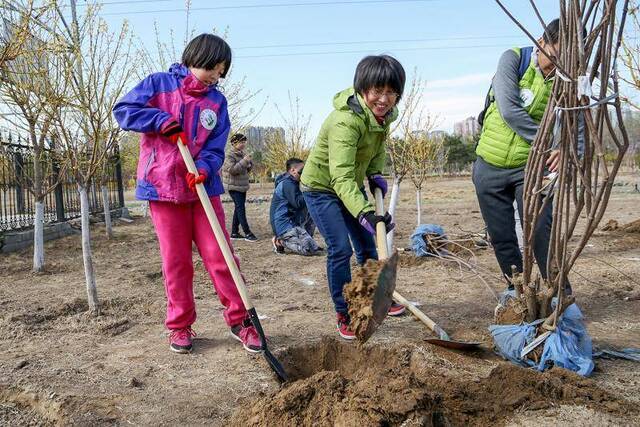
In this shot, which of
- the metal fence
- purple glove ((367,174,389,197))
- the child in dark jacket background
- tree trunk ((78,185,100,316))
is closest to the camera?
purple glove ((367,174,389,197))

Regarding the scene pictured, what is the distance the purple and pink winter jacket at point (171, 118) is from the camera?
298cm

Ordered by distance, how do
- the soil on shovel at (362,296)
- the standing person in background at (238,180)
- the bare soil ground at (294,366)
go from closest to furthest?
the bare soil ground at (294,366) < the soil on shovel at (362,296) < the standing person in background at (238,180)

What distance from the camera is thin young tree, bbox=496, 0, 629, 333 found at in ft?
7.57

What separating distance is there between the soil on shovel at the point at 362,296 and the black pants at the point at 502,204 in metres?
1.14

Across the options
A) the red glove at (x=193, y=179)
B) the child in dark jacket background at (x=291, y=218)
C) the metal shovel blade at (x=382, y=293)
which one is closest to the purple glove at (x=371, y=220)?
the metal shovel blade at (x=382, y=293)

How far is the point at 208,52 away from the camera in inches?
118

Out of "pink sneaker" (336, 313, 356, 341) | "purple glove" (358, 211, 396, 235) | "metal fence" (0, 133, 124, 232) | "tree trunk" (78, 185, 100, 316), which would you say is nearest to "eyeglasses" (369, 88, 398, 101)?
"purple glove" (358, 211, 396, 235)

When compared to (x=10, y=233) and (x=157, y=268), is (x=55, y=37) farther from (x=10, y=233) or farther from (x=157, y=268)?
(x=10, y=233)

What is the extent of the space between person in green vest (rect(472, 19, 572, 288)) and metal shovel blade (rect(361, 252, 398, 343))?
3.26ft

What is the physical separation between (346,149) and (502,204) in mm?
1065

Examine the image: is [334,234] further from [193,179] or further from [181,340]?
[181,340]

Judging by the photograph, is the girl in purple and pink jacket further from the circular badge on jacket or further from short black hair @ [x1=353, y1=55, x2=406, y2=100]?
short black hair @ [x1=353, y1=55, x2=406, y2=100]

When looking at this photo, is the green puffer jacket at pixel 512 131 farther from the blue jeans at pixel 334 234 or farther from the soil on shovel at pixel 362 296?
the soil on shovel at pixel 362 296

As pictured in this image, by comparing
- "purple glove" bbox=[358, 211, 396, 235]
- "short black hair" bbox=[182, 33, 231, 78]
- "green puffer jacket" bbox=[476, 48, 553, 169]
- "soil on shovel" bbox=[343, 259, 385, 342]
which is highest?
"short black hair" bbox=[182, 33, 231, 78]
